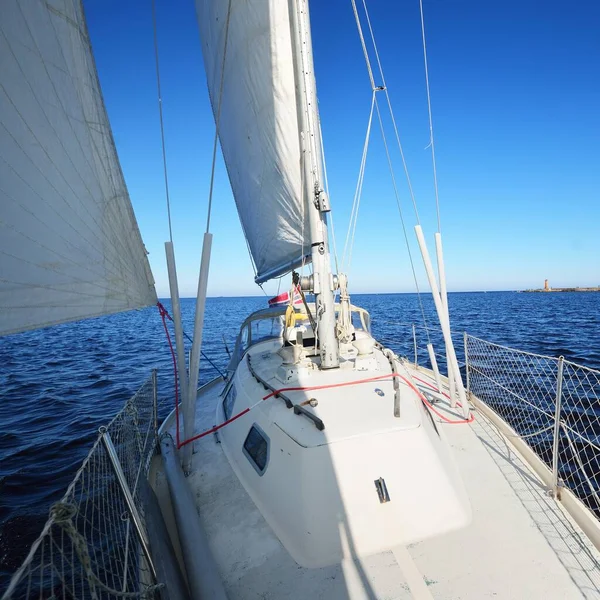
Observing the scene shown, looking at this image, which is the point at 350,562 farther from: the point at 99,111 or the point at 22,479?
the point at 22,479

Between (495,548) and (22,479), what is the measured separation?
8.06m

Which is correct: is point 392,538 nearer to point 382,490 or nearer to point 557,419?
point 382,490

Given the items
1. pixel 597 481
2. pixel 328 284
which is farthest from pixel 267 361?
pixel 597 481

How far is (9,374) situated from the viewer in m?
15.1

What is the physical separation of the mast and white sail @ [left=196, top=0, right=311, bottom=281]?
0.42 m

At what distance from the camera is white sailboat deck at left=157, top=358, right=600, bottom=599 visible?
9.37 feet

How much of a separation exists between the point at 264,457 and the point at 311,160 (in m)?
4.31

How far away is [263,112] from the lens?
6.10 meters

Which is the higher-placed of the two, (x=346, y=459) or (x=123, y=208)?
(x=123, y=208)

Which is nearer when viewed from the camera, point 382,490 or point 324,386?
point 382,490

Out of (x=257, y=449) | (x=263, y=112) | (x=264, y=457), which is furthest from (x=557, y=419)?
(x=263, y=112)

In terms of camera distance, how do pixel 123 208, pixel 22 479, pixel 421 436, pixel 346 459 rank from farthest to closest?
pixel 22 479, pixel 123 208, pixel 421 436, pixel 346 459

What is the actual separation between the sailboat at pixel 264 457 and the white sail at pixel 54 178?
16mm

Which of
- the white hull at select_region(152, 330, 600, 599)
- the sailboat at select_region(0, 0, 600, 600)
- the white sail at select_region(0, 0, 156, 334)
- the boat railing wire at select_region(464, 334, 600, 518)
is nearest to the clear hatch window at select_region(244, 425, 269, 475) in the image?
the sailboat at select_region(0, 0, 600, 600)
